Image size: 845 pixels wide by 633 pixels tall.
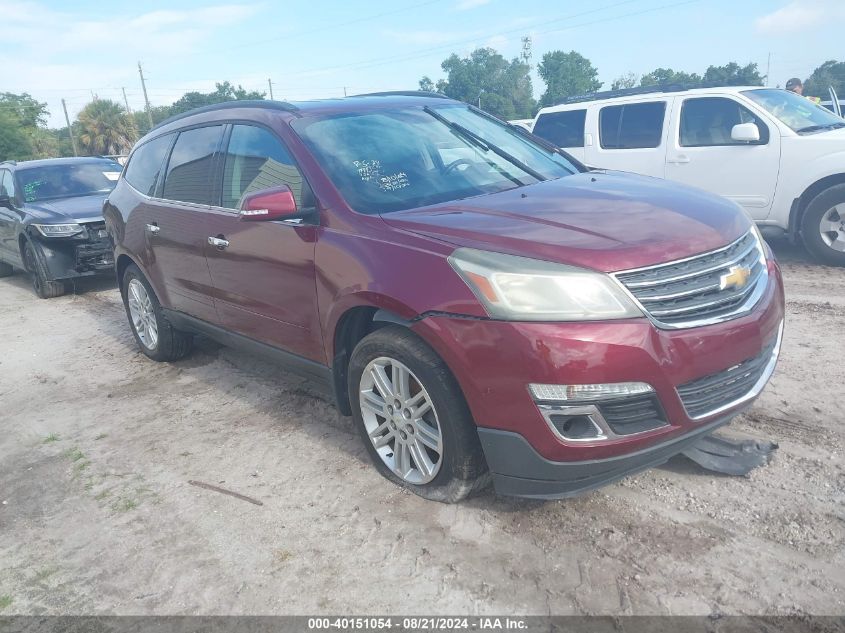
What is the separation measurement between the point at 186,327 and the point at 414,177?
242cm

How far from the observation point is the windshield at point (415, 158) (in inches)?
132

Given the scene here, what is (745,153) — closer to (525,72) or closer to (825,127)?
(825,127)

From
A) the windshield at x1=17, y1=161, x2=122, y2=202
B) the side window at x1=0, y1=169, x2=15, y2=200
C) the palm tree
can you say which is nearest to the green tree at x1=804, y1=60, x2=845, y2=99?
the windshield at x1=17, y1=161, x2=122, y2=202

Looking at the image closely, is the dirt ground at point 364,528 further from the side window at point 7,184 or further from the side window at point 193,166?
the side window at point 7,184

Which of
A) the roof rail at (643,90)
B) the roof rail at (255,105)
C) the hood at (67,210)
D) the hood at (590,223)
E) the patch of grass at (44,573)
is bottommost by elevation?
the patch of grass at (44,573)

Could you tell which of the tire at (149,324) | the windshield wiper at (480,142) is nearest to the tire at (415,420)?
the windshield wiper at (480,142)

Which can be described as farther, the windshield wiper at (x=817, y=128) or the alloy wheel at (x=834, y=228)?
the windshield wiper at (x=817, y=128)

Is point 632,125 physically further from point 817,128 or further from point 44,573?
point 44,573

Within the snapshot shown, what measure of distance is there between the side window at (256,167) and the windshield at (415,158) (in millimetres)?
166

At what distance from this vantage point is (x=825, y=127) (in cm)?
724

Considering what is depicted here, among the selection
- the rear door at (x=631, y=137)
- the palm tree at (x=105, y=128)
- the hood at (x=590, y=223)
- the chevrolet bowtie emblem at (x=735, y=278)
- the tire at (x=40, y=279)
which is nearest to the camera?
the hood at (x=590, y=223)

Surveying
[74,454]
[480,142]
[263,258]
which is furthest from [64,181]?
[480,142]

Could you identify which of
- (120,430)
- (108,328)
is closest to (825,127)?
(120,430)

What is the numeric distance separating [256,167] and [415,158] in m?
0.96
